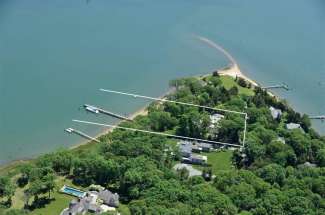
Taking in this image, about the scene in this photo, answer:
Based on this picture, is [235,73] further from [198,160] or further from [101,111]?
[198,160]

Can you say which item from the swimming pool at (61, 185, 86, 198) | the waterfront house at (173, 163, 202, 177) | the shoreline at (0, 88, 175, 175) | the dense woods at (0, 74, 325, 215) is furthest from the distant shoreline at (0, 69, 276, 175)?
the waterfront house at (173, 163, 202, 177)

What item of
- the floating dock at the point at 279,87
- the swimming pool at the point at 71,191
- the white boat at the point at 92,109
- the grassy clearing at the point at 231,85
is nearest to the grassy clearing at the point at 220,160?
the grassy clearing at the point at 231,85

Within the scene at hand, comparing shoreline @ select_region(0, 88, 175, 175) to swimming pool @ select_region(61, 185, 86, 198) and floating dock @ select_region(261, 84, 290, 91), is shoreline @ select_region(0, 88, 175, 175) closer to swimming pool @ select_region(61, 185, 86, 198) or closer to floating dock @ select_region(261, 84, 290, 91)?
swimming pool @ select_region(61, 185, 86, 198)

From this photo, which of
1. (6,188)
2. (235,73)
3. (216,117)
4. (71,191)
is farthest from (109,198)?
(235,73)

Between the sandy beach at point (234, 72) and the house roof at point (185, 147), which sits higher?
the sandy beach at point (234, 72)

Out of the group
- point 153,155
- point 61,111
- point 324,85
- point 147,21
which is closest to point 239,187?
point 153,155

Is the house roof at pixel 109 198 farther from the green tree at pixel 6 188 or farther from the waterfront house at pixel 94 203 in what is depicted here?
the green tree at pixel 6 188

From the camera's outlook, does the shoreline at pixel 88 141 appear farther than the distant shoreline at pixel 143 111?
No
